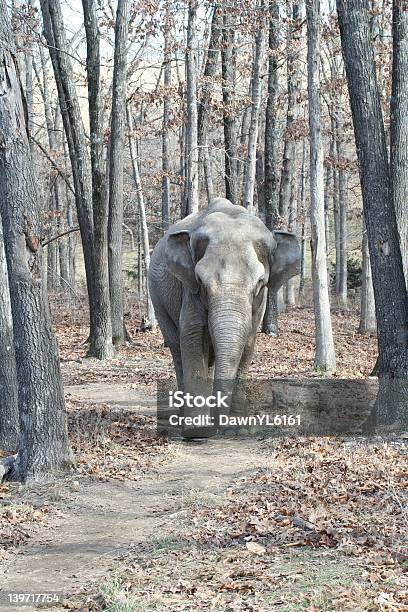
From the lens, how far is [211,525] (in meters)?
7.48

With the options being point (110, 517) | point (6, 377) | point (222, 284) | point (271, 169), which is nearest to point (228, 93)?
point (271, 169)

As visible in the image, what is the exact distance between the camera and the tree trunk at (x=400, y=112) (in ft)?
41.6

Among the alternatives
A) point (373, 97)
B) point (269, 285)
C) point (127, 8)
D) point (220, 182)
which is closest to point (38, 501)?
point (269, 285)

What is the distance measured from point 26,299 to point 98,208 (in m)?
11.6

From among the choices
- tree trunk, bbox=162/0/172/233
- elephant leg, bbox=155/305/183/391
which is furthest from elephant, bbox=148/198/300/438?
tree trunk, bbox=162/0/172/233

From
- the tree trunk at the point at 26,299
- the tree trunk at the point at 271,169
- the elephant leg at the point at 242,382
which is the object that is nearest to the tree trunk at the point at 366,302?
the tree trunk at the point at 271,169

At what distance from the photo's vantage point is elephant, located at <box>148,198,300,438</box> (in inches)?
434

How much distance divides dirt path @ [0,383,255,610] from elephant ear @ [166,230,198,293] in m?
2.29

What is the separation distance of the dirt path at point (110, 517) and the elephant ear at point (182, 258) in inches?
90.2

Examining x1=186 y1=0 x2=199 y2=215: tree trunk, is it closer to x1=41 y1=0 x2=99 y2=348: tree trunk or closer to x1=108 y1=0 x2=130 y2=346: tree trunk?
x1=108 y1=0 x2=130 y2=346: tree trunk

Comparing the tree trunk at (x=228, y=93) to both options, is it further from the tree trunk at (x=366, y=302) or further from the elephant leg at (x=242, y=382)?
the elephant leg at (x=242, y=382)

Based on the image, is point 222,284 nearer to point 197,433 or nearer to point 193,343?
point 193,343

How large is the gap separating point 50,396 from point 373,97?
575 cm

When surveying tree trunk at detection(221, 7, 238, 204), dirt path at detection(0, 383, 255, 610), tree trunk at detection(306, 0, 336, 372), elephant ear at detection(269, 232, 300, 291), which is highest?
tree trunk at detection(221, 7, 238, 204)
